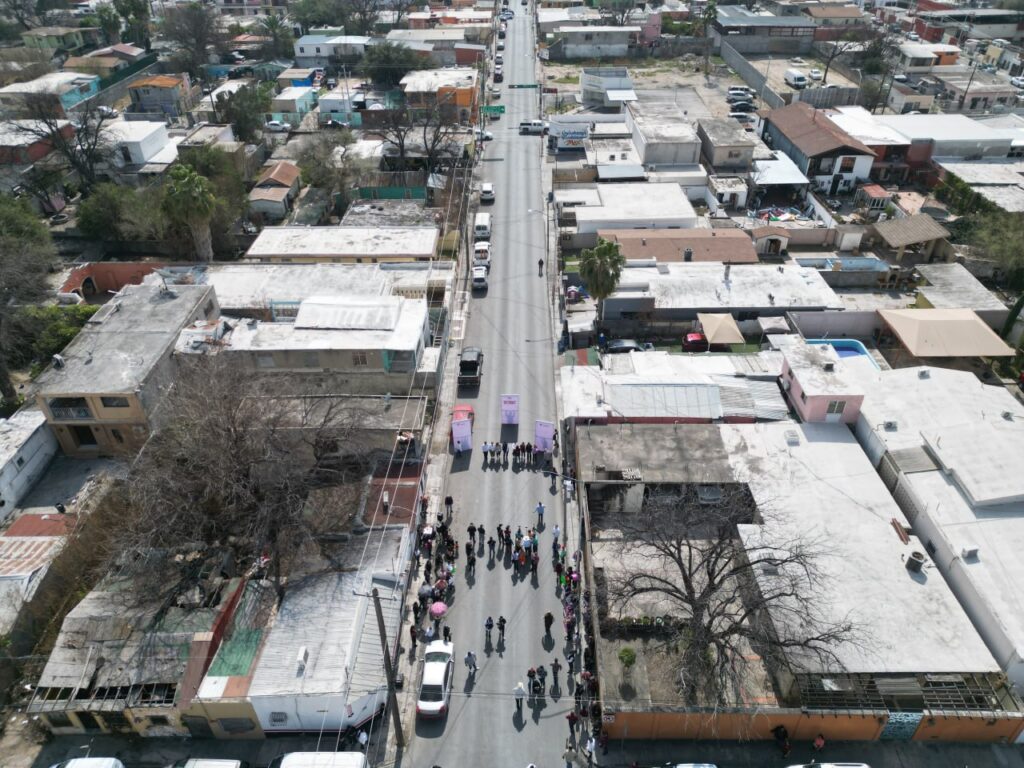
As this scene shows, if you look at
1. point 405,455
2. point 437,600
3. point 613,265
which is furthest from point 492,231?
point 437,600

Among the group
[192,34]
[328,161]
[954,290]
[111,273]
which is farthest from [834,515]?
[192,34]

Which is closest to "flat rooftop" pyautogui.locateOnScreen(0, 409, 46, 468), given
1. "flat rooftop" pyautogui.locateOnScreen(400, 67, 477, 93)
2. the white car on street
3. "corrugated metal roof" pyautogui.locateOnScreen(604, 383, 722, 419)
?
the white car on street

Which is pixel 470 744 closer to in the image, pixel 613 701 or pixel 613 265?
pixel 613 701

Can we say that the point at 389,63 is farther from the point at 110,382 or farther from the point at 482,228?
the point at 110,382

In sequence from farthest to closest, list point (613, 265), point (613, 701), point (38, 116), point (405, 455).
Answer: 1. point (38, 116)
2. point (613, 265)
3. point (405, 455)
4. point (613, 701)

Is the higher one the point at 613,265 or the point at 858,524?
the point at 613,265

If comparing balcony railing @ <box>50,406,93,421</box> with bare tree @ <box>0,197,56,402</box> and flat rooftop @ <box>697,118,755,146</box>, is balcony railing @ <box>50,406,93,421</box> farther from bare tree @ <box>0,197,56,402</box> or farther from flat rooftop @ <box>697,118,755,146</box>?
flat rooftop @ <box>697,118,755,146</box>

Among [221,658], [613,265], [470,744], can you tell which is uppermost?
[613,265]
